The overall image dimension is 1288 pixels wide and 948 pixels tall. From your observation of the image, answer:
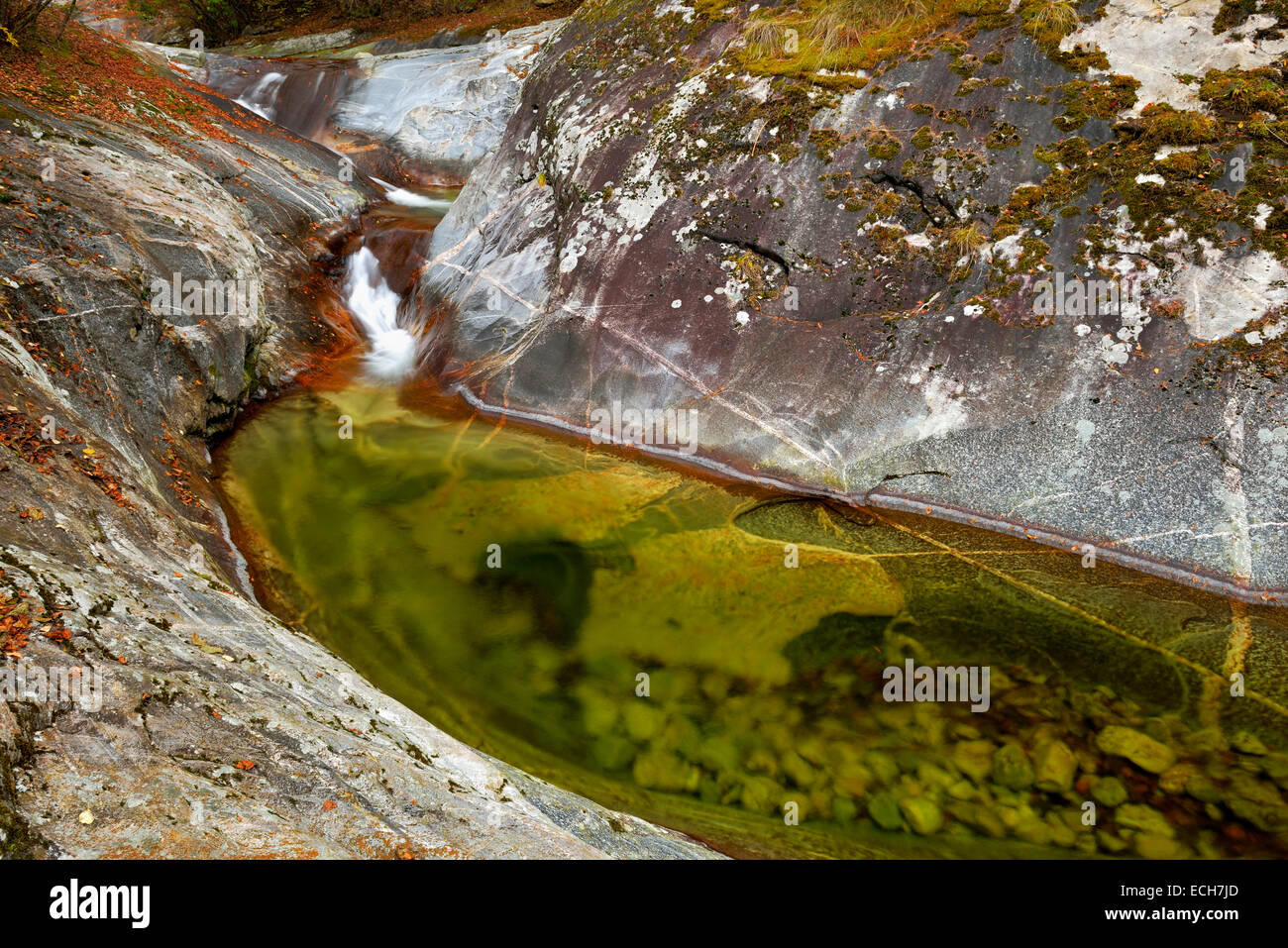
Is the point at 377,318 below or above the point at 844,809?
above

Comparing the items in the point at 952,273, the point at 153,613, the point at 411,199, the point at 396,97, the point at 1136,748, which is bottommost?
the point at 1136,748

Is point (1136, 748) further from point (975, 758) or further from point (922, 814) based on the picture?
point (922, 814)

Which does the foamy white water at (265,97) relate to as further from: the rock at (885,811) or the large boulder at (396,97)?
the rock at (885,811)

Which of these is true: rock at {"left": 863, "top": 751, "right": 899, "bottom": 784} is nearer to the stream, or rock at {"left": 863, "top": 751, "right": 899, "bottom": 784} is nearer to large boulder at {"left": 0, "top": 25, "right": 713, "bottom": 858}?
the stream

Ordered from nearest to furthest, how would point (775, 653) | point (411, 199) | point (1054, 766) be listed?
point (1054, 766), point (775, 653), point (411, 199)

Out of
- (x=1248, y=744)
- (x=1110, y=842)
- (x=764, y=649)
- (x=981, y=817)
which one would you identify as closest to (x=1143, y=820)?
(x=1110, y=842)
